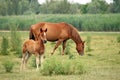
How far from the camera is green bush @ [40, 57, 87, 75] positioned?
1563 cm

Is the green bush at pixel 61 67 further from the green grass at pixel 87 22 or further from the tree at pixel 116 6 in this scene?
the tree at pixel 116 6

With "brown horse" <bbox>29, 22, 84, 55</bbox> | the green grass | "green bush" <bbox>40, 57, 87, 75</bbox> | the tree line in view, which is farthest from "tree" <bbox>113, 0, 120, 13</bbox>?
"green bush" <bbox>40, 57, 87, 75</bbox>

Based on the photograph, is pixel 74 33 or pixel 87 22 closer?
pixel 74 33

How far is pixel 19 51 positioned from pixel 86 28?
3289 cm

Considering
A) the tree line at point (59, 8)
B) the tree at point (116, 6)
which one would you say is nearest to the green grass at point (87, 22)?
the tree line at point (59, 8)

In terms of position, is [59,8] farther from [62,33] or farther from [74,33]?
[74,33]

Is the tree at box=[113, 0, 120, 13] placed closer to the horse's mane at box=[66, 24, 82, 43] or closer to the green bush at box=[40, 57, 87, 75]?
the horse's mane at box=[66, 24, 82, 43]

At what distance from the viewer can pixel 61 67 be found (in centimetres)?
1577

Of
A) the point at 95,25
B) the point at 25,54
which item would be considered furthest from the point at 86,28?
the point at 25,54

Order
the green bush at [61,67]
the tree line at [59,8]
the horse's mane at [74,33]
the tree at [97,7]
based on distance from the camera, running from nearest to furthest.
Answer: the green bush at [61,67], the horse's mane at [74,33], the tree line at [59,8], the tree at [97,7]

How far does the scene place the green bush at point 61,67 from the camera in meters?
15.6

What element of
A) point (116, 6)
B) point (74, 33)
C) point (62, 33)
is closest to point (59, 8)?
point (116, 6)

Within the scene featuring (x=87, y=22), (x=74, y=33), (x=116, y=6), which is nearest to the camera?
(x=74, y=33)

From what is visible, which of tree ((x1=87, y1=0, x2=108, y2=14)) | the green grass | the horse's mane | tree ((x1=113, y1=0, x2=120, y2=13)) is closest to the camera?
the horse's mane
